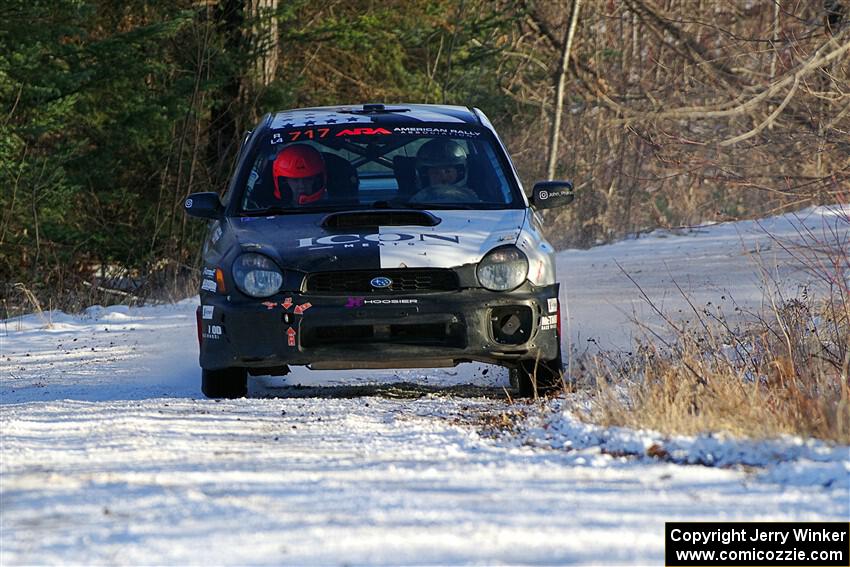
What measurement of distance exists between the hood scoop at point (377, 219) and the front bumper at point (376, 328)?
0.51 metres

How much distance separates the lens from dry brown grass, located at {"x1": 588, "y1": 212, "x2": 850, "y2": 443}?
18.3 feet

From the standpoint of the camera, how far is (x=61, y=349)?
11266mm

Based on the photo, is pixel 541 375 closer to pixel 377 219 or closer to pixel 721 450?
pixel 377 219

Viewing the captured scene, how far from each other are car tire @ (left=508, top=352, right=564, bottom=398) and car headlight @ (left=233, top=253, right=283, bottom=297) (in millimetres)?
1501

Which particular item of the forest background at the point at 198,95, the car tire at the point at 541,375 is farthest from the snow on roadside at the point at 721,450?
the forest background at the point at 198,95

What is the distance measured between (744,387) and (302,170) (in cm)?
328

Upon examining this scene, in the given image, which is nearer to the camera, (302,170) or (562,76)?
(302,170)

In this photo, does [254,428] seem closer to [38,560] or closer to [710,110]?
[38,560]

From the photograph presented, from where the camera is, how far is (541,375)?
7781 millimetres

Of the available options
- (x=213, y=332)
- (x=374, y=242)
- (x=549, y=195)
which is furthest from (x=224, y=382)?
(x=549, y=195)

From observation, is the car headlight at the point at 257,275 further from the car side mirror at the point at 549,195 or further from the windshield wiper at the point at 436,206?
the car side mirror at the point at 549,195

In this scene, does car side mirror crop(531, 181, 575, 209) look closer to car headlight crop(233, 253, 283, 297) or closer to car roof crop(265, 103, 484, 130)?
car roof crop(265, 103, 484, 130)

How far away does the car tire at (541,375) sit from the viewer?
772 centimetres

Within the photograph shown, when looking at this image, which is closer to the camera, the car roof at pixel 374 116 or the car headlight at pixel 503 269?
the car headlight at pixel 503 269
